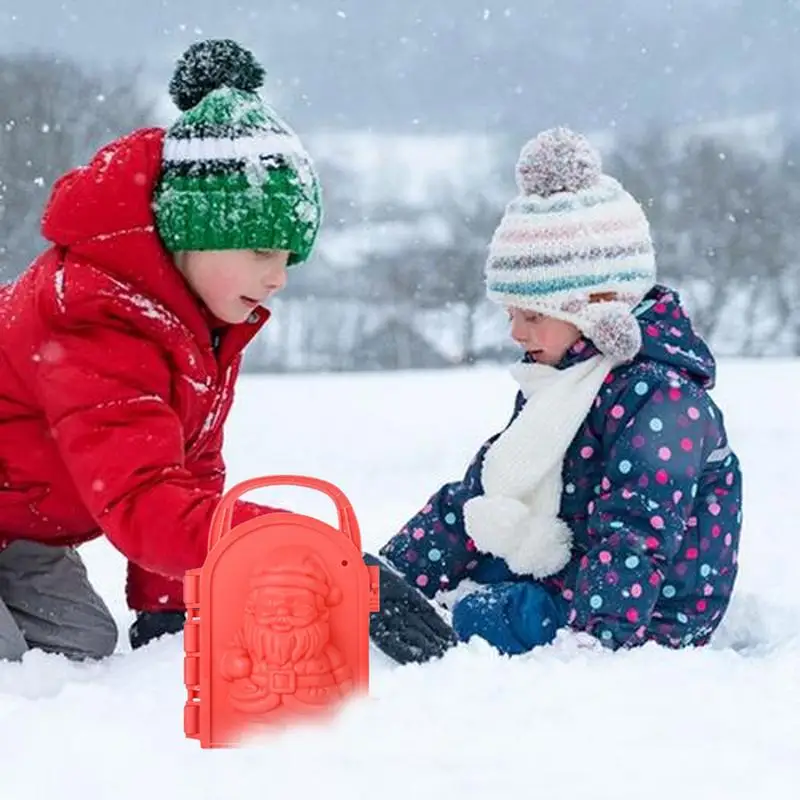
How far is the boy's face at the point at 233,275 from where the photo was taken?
2.42 meters

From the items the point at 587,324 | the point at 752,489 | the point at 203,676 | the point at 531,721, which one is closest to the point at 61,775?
the point at 203,676

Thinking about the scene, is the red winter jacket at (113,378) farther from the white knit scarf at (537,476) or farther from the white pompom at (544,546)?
the white pompom at (544,546)

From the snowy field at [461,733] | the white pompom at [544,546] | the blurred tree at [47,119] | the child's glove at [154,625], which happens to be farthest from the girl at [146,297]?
the blurred tree at [47,119]

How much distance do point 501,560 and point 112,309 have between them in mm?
1055

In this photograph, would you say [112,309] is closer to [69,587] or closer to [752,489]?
[69,587]

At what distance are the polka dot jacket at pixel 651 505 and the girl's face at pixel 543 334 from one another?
0.09ft

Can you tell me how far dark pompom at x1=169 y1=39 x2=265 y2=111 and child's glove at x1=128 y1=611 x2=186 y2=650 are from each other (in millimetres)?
1062

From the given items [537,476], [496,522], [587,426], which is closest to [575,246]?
[587,426]

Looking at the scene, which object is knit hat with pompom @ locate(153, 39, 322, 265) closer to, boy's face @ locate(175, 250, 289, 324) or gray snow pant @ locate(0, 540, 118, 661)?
boy's face @ locate(175, 250, 289, 324)

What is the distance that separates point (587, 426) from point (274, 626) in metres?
1.17

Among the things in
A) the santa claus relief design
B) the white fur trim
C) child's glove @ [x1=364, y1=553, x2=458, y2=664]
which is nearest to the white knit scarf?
the white fur trim

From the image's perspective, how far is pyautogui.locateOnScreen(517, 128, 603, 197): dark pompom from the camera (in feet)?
8.71

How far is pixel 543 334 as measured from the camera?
2.69 metres

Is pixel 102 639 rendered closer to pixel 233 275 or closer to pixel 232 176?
pixel 233 275
